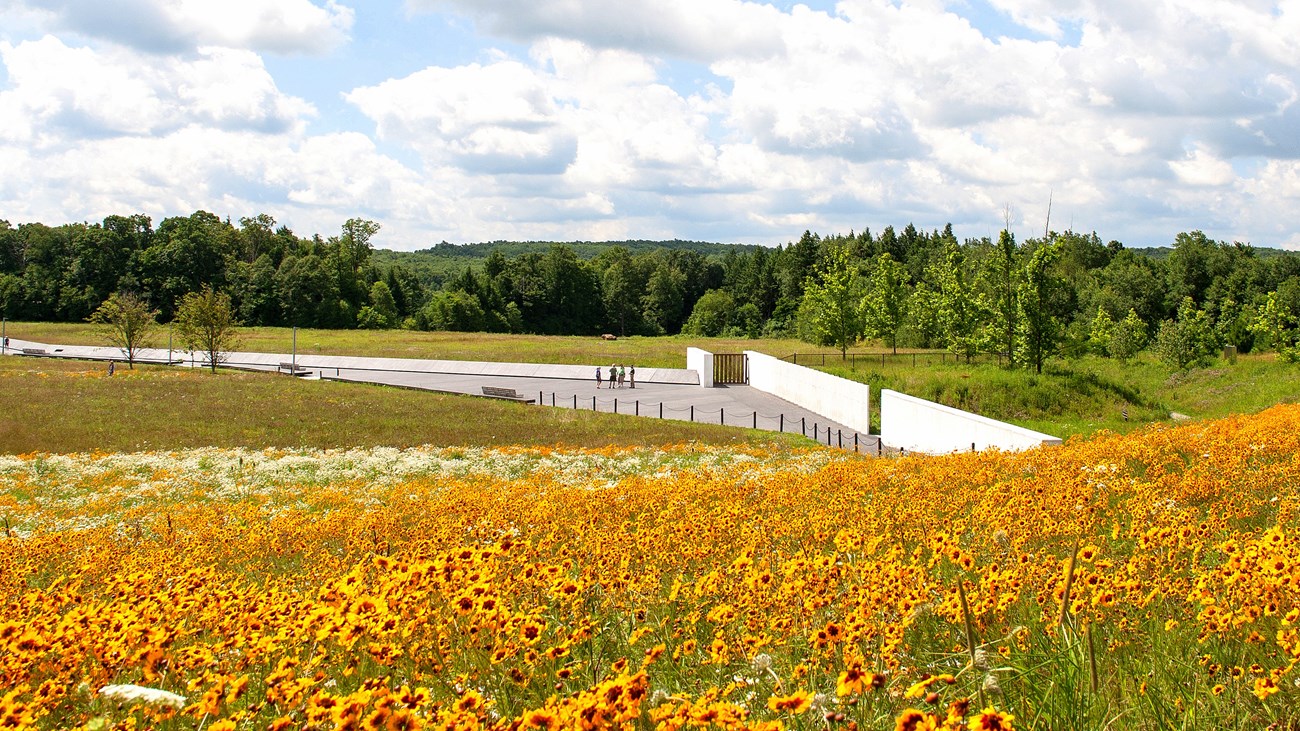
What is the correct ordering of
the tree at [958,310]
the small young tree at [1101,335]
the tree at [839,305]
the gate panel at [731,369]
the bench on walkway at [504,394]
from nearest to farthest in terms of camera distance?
the bench on walkway at [504,394]
the tree at [958,310]
the gate panel at [731,369]
the tree at [839,305]
the small young tree at [1101,335]

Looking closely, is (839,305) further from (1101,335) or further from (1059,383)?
(1059,383)

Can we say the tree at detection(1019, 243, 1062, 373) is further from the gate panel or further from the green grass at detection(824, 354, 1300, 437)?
the gate panel

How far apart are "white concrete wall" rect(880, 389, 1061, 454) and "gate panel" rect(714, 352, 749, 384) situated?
16.2m

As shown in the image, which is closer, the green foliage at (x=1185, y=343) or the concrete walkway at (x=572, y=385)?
the concrete walkway at (x=572, y=385)

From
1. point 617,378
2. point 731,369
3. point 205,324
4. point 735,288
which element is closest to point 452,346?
point 205,324

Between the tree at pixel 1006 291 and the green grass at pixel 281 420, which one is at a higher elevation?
the tree at pixel 1006 291

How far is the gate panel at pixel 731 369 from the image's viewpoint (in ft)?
145

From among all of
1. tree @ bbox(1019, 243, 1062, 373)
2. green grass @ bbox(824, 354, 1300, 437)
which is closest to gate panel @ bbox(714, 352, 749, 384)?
green grass @ bbox(824, 354, 1300, 437)

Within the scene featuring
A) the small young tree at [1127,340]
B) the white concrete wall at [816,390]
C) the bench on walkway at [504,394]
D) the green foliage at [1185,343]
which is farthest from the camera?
the small young tree at [1127,340]

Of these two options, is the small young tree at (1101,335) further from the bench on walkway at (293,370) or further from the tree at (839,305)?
the bench on walkway at (293,370)

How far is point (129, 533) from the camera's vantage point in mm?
10227

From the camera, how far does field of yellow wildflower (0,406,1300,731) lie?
2922mm

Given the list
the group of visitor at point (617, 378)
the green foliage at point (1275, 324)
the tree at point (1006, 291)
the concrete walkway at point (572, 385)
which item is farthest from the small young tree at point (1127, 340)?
the group of visitor at point (617, 378)

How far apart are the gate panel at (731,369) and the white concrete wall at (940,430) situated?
16.2 meters
